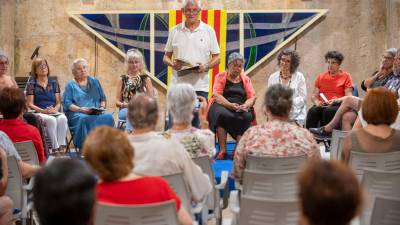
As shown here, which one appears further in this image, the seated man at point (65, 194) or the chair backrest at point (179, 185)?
the chair backrest at point (179, 185)

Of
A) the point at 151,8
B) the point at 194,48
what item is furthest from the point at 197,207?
the point at 151,8

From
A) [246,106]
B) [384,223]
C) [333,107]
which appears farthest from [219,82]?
[384,223]

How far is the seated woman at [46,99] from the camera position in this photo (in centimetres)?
711

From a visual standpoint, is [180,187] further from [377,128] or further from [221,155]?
[221,155]

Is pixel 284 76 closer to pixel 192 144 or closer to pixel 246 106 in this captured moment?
pixel 246 106

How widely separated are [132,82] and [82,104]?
67 cm

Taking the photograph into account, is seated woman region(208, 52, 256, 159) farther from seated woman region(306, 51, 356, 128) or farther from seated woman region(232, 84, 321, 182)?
seated woman region(232, 84, 321, 182)

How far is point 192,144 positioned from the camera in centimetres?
390

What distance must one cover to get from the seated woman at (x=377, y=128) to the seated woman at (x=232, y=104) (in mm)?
2924

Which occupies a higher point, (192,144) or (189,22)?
(189,22)

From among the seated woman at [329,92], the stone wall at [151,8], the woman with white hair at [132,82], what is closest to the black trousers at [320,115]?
the seated woman at [329,92]

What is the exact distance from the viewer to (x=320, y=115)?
23.9 ft

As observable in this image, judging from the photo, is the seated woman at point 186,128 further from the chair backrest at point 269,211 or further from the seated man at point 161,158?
the chair backrest at point 269,211

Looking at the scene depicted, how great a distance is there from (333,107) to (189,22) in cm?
192
